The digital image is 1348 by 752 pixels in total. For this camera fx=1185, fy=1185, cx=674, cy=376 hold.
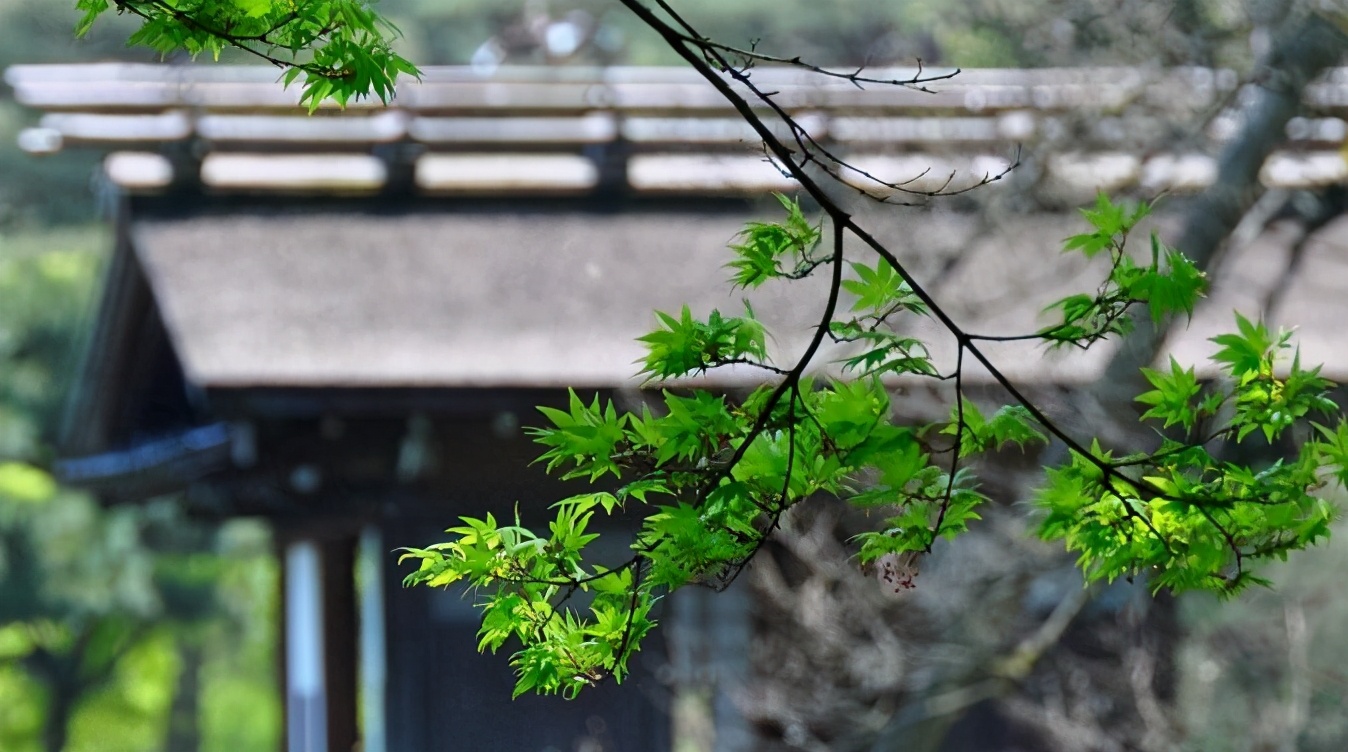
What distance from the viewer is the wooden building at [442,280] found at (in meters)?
2.15

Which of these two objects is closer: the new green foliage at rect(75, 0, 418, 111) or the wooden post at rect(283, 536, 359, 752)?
the new green foliage at rect(75, 0, 418, 111)

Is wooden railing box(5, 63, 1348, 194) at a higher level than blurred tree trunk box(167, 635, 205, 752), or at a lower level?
higher

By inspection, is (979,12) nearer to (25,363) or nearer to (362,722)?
(362,722)

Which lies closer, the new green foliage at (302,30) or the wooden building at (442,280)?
the new green foliage at (302,30)

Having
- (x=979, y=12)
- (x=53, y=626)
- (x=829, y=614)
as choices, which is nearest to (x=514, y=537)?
(x=829, y=614)

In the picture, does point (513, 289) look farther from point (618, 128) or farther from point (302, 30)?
point (302, 30)

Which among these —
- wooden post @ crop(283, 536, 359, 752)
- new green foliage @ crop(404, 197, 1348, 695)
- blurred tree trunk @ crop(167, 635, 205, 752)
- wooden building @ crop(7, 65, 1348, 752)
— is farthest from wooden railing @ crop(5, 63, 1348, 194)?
new green foliage @ crop(404, 197, 1348, 695)

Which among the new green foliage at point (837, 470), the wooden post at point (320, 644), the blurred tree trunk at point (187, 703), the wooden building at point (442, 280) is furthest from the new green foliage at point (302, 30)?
the blurred tree trunk at point (187, 703)

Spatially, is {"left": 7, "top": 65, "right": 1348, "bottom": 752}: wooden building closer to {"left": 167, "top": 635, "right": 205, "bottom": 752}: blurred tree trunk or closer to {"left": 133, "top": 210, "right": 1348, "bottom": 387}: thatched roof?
{"left": 133, "top": 210, "right": 1348, "bottom": 387}: thatched roof

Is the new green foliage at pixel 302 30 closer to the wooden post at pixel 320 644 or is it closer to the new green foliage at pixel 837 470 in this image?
the new green foliage at pixel 837 470

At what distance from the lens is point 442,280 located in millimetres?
2406

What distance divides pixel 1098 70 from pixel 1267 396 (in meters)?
1.49

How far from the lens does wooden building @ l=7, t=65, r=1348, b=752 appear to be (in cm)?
215

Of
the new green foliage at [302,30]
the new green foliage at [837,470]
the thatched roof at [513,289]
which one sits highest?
the thatched roof at [513,289]
